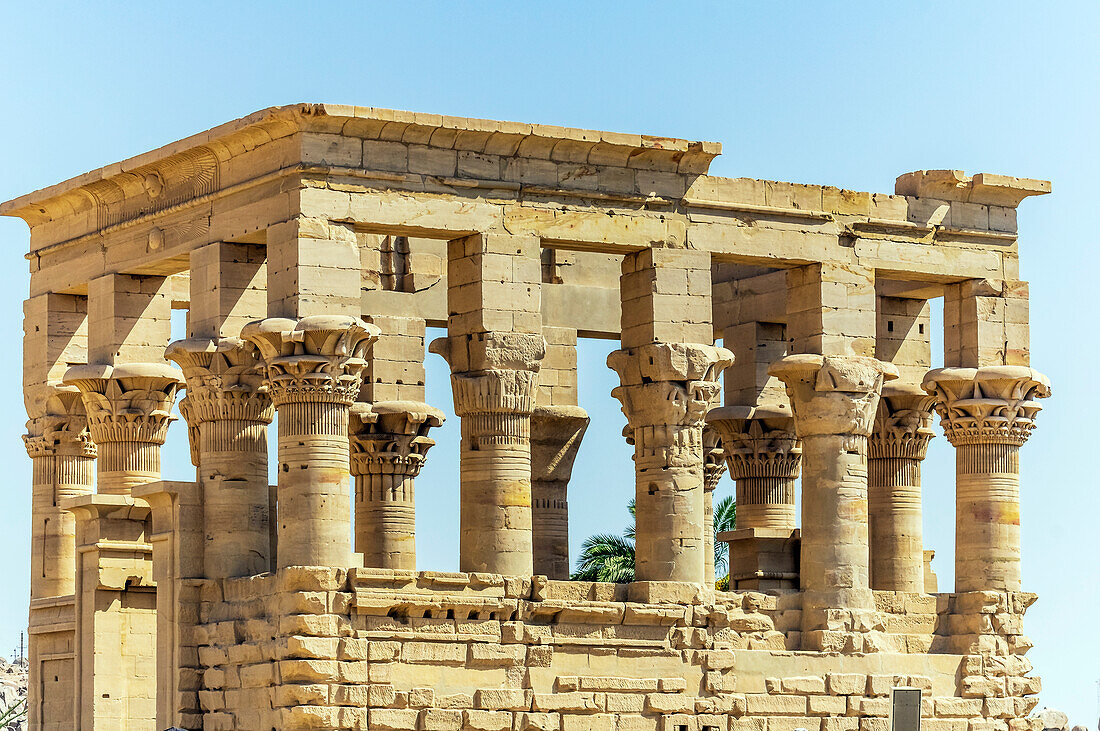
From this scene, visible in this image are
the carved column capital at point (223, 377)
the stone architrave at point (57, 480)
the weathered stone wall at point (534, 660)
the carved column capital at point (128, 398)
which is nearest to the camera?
the weathered stone wall at point (534, 660)

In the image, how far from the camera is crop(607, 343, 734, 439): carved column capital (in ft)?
129

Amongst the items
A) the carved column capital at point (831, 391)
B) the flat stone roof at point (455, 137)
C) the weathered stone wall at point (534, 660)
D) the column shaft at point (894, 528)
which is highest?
the flat stone roof at point (455, 137)

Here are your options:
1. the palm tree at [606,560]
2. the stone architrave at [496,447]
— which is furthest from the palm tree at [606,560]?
the stone architrave at [496,447]

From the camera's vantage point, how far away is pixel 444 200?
38.1m

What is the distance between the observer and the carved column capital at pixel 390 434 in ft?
145

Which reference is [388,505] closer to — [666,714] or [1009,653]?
[666,714]

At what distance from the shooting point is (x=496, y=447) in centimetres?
3816

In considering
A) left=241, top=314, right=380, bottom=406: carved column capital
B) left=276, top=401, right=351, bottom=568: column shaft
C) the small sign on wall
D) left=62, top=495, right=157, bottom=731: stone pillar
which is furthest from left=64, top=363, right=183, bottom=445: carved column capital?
the small sign on wall

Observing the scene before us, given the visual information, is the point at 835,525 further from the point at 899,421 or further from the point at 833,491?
the point at 899,421

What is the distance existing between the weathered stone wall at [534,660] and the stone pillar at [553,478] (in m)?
6.60

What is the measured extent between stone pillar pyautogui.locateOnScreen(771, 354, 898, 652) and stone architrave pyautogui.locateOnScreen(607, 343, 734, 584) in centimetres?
188

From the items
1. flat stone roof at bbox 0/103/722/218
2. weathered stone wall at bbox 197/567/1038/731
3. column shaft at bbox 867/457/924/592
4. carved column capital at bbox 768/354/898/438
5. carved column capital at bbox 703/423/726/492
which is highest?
flat stone roof at bbox 0/103/722/218

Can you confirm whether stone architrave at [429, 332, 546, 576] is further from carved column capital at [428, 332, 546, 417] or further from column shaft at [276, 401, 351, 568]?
column shaft at [276, 401, 351, 568]

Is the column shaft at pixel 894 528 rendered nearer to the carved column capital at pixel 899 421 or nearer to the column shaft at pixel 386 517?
the carved column capital at pixel 899 421
